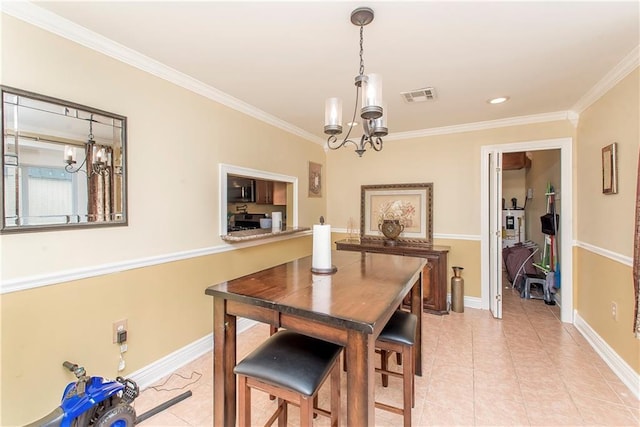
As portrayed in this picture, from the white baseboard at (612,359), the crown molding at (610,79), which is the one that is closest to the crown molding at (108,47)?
the crown molding at (610,79)

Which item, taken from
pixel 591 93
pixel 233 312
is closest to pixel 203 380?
pixel 233 312

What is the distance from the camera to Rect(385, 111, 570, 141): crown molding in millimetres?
3148

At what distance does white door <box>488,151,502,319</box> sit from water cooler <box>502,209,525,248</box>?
104 inches

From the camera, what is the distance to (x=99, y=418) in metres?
Answer: 1.43

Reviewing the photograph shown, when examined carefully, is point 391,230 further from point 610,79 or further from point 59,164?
point 59,164

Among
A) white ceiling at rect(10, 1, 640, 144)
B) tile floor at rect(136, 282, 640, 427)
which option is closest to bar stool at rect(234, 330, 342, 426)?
tile floor at rect(136, 282, 640, 427)

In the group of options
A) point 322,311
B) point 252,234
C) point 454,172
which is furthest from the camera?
point 454,172

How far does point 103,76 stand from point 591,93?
3.92 m

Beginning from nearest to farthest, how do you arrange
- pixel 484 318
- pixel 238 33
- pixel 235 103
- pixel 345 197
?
pixel 238 33, pixel 235 103, pixel 484 318, pixel 345 197

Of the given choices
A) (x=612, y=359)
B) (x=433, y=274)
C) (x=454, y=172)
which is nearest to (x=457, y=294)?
(x=433, y=274)

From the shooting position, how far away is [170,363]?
7.30 feet

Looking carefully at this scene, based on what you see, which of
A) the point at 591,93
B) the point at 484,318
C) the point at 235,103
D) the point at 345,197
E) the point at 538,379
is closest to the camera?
the point at 538,379

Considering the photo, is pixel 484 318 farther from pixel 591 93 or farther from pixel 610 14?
pixel 610 14

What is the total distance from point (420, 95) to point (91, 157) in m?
2.61
